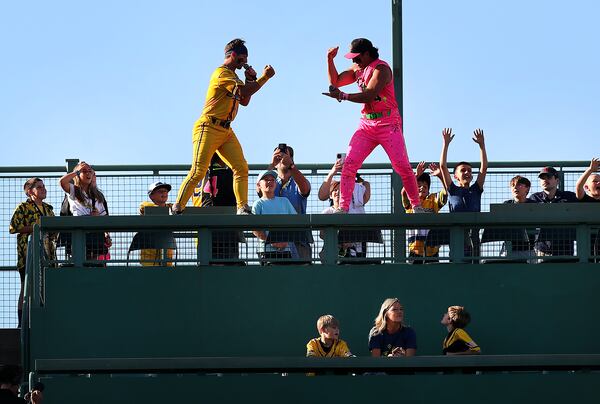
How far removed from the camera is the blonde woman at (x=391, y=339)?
44.3 feet

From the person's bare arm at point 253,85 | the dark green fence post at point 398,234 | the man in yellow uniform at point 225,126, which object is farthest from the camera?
the person's bare arm at point 253,85

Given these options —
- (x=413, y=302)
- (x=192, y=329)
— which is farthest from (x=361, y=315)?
(x=192, y=329)

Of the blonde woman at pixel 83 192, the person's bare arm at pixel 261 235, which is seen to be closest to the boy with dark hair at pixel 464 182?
the person's bare arm at pixel 261 235

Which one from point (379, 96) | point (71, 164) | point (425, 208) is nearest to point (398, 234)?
point (425, 208)

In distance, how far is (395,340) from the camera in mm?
13547

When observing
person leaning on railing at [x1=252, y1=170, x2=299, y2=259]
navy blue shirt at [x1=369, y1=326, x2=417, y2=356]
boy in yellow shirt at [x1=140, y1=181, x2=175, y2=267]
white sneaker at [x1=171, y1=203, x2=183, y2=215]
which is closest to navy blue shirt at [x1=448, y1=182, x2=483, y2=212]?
person leaning on railing at [x1=252, y1=170, x2=299, y2=259]

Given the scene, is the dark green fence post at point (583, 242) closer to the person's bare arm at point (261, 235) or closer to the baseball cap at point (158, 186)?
the person's bare arm at point (261, 235)

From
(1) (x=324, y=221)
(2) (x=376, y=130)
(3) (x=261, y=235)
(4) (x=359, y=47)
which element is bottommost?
(3) (x=261, y=235)

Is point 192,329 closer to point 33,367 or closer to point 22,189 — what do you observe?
point 33,367

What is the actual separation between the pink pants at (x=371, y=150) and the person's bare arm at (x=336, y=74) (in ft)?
2.03

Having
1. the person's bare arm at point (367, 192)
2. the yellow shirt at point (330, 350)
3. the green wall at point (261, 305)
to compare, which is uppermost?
the person's bare arm at point (367, 192)

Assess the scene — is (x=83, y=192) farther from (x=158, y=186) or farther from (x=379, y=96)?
(x=379, y=96)

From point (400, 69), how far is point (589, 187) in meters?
2.30

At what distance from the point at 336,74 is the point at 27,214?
3518 millimetres
